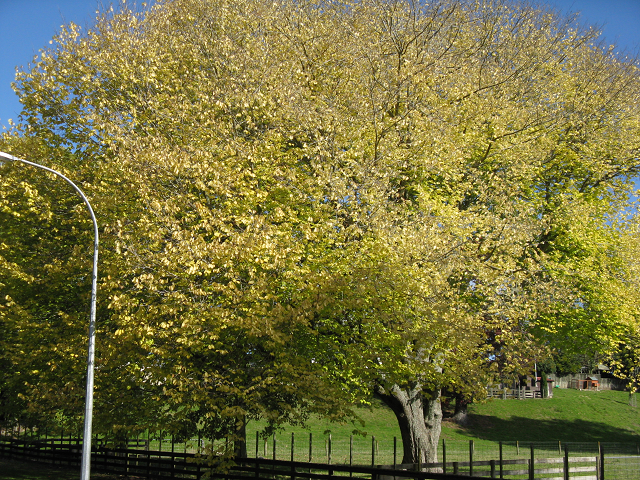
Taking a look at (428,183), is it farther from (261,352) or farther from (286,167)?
(261,352)

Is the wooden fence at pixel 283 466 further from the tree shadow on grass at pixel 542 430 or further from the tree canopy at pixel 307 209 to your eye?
the tree shadow on grass at pixel 542 430

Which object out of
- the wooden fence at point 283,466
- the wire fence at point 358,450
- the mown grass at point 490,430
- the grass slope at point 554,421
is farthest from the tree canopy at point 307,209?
the grass slope at point 554,421

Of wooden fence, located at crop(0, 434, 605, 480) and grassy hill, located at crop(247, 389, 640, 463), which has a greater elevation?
wooden fence, located at crop(0, 434, 605, 480)

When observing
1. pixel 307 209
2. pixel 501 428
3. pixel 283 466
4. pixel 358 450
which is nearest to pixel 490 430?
pixel 501 428

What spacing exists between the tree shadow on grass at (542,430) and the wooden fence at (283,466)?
64.8 ft

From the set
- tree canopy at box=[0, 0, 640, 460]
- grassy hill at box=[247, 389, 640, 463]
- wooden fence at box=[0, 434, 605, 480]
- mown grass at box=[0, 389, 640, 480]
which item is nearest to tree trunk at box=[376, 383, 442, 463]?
tree canopy at box=[0, 0, 640, 460]

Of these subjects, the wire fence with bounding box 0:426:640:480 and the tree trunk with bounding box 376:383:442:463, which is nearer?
the tree trunk with bounding box 376:383:442:463

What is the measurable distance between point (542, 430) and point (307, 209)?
34.5 metres

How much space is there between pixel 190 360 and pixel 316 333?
3432 millimetres

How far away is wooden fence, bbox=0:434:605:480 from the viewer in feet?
43.7

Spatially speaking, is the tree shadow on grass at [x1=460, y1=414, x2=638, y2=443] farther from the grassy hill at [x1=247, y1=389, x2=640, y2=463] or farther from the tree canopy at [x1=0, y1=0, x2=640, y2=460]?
the tree canopy at [x1=0, y1=0, x2=640, y2=460]

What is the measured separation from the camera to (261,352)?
1470cm

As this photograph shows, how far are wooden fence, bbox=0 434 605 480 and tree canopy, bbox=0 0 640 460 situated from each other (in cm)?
132

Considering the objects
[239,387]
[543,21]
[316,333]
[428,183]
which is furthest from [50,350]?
[543,21]
